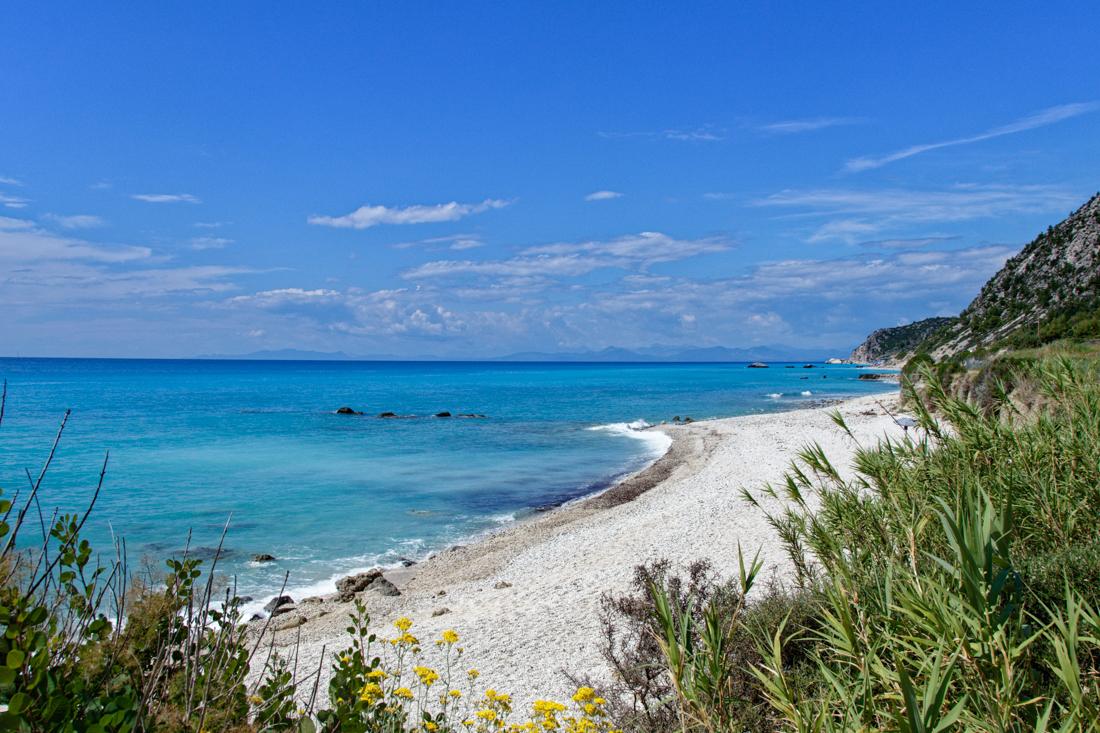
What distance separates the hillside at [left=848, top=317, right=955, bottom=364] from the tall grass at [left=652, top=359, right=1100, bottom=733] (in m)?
133

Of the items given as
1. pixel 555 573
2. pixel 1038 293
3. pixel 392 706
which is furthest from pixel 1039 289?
pixel 392 706

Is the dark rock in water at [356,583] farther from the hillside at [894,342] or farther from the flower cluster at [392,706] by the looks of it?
the hillside at [894,342]

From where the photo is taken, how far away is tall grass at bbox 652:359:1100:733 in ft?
7.06

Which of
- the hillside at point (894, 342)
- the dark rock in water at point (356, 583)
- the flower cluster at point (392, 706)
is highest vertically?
the hillside at point (894, 342)

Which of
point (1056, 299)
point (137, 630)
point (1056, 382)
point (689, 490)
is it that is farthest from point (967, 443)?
point (1056, 299)

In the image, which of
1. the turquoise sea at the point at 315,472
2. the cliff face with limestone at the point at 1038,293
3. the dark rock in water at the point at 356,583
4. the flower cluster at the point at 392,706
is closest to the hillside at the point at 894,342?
the cliff face with limestone at the point at 1038,293

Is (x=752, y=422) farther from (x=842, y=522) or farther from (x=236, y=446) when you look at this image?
(x=842, y=522)

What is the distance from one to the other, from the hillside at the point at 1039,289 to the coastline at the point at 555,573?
78.4 feet

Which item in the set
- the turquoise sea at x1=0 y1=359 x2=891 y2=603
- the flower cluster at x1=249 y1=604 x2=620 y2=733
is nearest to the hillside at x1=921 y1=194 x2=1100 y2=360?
the turquoise sea at x1=0 y1=359 x2=891 y2=603

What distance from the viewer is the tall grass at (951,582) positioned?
2.15 meters

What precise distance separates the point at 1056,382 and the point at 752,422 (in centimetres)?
3697

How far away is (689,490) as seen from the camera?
22.5 meters

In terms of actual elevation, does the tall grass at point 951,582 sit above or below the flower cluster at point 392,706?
above

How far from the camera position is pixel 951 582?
3051 mm
